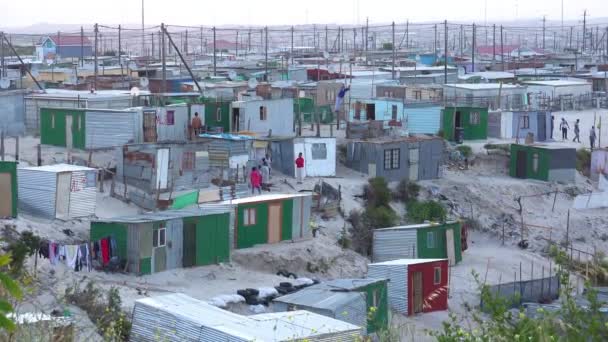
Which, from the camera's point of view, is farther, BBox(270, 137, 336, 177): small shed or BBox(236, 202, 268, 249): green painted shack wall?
BBox(270, 137, 336, 177): small shed

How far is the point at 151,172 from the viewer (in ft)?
65.9

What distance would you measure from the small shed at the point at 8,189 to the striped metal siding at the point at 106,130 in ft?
19.3

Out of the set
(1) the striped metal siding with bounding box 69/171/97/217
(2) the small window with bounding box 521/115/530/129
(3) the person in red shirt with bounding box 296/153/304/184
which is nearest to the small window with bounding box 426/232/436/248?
(3) the person in red shirt with bounding box 296/153/304/184

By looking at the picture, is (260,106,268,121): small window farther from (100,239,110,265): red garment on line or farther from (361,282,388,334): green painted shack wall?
(361,282,388,334): green painted shack wall

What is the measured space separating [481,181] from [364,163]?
269 cm

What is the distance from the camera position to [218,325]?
1143 cm

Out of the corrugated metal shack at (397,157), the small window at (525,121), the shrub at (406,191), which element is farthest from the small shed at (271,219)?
the small window at (525,121)

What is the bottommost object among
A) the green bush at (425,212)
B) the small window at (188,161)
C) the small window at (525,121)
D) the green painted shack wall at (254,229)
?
the green bush at (425,212)

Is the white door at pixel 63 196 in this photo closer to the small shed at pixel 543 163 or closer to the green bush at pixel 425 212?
the green bush at pixel 425 212

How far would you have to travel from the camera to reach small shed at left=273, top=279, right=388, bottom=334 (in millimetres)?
13695

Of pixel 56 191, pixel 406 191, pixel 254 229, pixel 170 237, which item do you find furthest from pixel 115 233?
pixel 406 191

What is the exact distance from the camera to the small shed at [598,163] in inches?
1041

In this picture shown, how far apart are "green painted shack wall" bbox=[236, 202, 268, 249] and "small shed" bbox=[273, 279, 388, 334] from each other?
114 inches

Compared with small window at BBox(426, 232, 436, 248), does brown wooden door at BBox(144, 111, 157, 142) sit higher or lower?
higher
